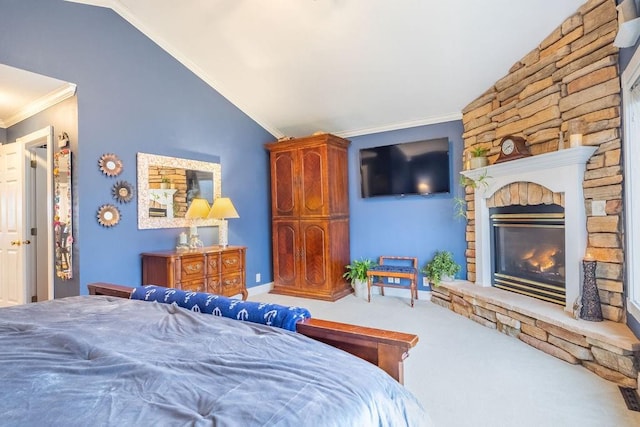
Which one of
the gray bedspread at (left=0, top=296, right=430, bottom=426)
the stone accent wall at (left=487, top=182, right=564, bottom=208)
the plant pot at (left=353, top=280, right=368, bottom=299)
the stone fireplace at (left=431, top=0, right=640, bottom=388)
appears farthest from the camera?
the plant pot at (left=353, top=280, right=368, bottom=299)

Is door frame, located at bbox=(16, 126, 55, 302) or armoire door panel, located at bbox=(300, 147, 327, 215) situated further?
armoire door panel, located at bbox=(300, 147, 327, 215)

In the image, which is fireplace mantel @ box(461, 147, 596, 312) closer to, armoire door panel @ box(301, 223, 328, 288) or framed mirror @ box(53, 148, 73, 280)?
armoire door panel @ box(301, 223, 328, 288)

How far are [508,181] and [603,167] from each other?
882 millimetres

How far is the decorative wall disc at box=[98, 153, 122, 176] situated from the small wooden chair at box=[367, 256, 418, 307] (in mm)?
3130

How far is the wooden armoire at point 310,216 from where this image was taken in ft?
15.4

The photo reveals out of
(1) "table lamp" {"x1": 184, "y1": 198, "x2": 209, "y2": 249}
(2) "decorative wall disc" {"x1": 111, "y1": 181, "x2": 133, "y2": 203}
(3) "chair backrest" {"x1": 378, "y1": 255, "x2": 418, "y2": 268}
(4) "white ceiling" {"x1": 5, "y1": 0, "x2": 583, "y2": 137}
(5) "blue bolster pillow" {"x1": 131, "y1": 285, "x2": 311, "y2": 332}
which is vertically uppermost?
(4) "white ceiling" {"x1": 5, "y1": 0, "x2": 583, "y2": 137}

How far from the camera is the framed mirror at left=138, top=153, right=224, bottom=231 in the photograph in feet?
12.3

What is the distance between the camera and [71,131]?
10.9 feet

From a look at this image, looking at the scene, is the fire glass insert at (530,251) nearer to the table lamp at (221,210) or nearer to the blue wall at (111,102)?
the table lamp at (221,210)

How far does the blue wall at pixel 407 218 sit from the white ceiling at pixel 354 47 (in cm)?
21

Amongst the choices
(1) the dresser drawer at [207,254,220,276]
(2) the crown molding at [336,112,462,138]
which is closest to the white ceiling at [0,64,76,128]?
(1) the dresser drawer at [207,254,220,276]

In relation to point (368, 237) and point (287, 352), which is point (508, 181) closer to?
point (368, 237)

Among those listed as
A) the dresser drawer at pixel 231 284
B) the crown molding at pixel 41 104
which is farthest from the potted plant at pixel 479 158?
the crown molding at pixel 41 104

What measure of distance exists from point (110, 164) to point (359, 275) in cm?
323
